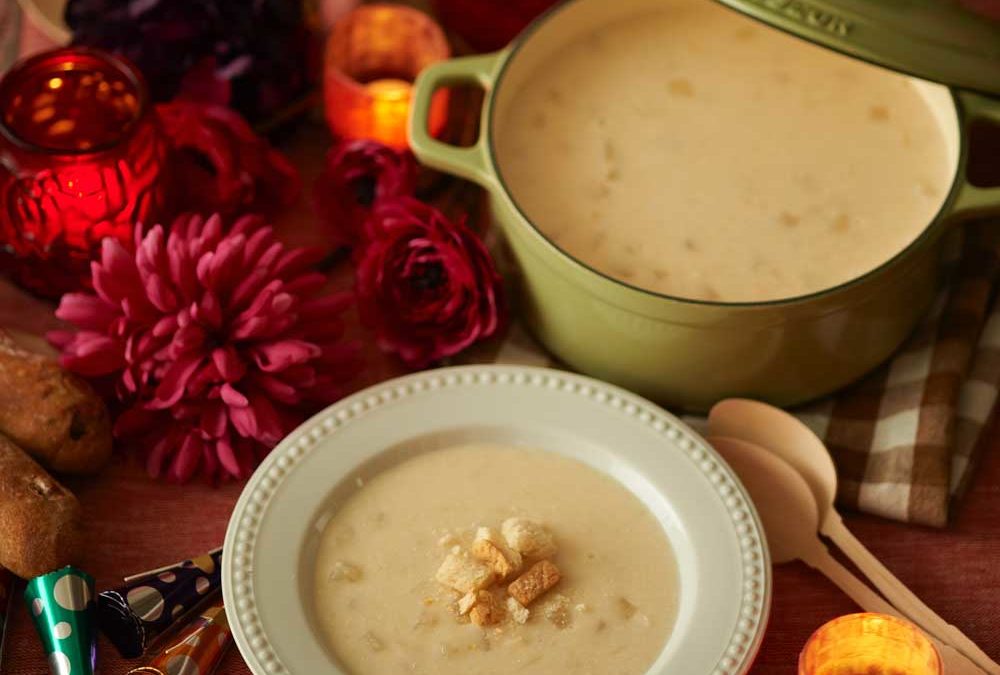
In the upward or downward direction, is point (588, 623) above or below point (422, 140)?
below

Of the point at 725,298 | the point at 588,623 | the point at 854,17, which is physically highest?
the point at 854,17

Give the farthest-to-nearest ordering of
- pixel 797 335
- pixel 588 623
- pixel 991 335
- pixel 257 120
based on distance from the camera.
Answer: pixel 257 120 → pixel 991 335 → pixel 797 335 → pixel 588 623

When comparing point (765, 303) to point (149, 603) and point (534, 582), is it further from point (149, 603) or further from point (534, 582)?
point (149, 603)

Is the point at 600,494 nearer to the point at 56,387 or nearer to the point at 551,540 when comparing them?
the point at 551,540

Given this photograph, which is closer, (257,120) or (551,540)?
(551,540)

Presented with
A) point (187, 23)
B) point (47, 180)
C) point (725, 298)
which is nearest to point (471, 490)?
point (725, 298)

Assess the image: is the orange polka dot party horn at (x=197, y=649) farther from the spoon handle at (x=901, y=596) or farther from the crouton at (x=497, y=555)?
the spoon handle at (x=901, y=596)
